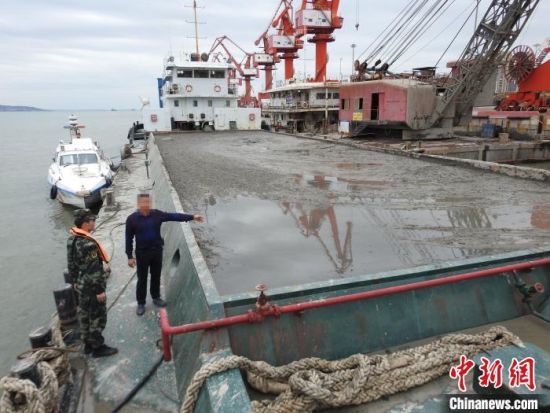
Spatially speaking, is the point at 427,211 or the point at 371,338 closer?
the point at 371,338

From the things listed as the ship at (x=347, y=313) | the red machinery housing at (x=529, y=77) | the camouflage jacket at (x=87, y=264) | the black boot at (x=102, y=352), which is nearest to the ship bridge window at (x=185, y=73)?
the ship at (x=347, y=313)

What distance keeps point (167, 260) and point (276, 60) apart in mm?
58920

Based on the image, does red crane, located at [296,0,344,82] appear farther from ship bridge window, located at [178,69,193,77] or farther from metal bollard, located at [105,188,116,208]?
metal bollard, located at [105,188,116,208]

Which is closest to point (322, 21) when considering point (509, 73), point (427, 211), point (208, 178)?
point (509, 73)

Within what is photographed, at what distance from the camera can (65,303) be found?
4.38 metres

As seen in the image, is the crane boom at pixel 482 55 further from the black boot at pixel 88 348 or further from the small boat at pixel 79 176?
the black boot at pixel 88 348

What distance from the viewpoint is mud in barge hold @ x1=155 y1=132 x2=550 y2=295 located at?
456 centimetres

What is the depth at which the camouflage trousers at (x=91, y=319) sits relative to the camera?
3.99m

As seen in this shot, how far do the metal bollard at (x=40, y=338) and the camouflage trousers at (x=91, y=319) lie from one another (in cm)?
32

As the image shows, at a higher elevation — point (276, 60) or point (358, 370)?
point (276, 60)

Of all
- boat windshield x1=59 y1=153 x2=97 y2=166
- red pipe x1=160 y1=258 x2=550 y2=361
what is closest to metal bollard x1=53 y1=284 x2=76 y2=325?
red pipe x1=160 y1=258 x2=550 y2=361

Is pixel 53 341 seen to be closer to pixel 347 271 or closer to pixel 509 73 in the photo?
pixel 347 271

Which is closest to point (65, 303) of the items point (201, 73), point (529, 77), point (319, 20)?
point (201, 73)

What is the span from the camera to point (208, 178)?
31.0 feet
